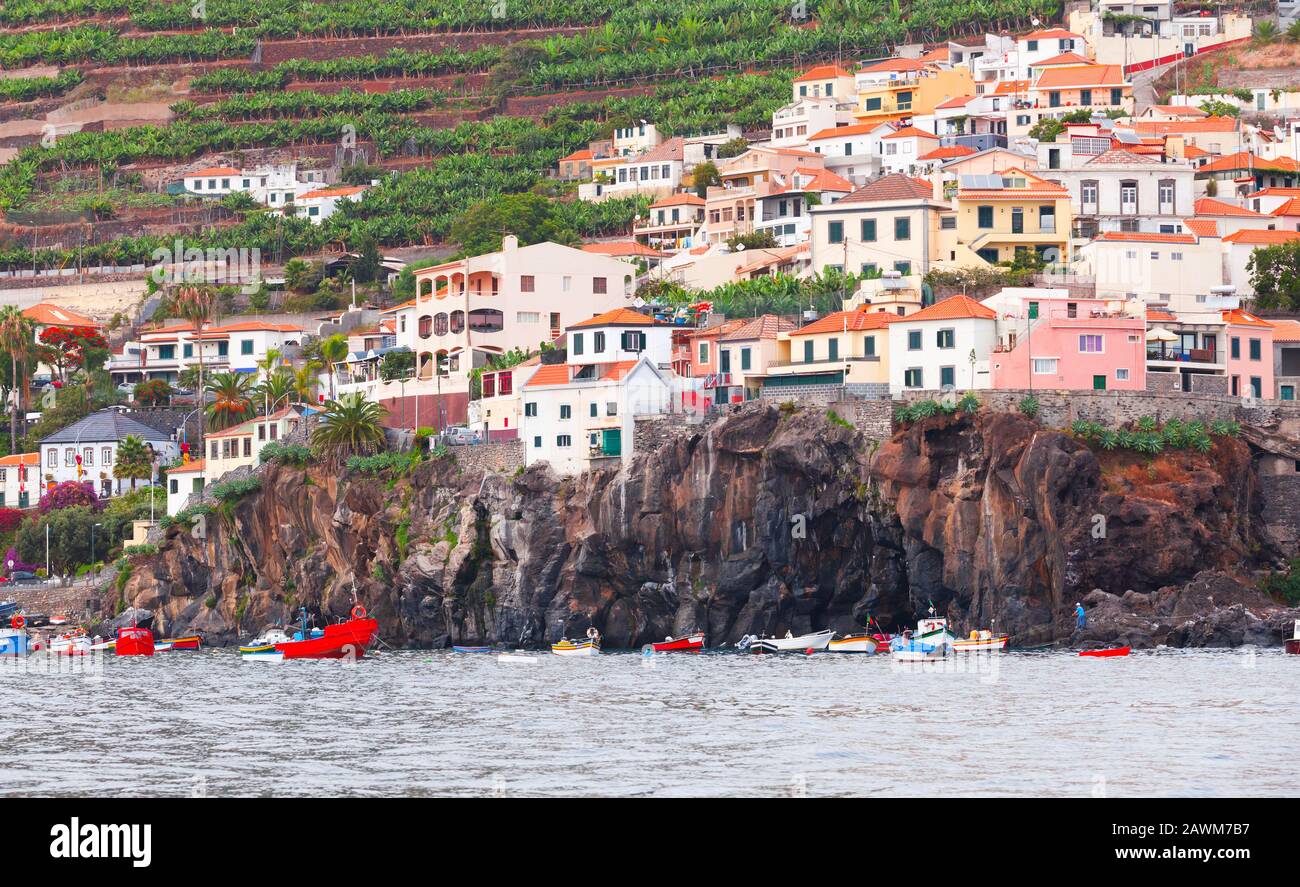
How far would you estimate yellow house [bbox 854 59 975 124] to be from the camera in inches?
6137

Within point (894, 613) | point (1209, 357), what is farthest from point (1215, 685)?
point (1209, 357)

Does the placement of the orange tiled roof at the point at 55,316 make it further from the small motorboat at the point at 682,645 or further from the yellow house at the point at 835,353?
the small motorboat at the point at 682,645

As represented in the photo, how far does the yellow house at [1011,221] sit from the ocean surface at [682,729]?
36.8 meters

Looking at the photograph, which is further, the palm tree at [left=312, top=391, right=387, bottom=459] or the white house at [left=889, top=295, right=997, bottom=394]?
the palm tree at [left=312, top=391, right=387, bottom=459]

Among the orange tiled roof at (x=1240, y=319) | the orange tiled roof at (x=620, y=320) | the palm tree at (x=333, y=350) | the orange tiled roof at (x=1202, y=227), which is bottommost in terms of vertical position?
the orange tiled roof at (x=1240, y=319)

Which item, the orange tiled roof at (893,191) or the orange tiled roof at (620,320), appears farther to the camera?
the orange tiled roof at (893,191)

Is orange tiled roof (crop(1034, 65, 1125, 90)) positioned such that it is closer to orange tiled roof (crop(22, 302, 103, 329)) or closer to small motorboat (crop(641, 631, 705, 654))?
orange tiled roof (crop(22, 302, 103, 329))

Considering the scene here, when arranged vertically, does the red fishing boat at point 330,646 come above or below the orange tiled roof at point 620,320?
below

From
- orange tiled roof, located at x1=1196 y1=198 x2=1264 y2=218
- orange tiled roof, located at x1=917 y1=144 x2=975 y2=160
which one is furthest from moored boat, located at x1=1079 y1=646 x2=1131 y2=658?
orange tiled roof, located at x1=917 y1=144 x2=975 y2=160

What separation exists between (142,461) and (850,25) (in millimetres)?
81818

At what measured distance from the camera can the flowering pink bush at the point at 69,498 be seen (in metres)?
127

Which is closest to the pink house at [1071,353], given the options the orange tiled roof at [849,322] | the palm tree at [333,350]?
the orange tiled roof at [849,322]

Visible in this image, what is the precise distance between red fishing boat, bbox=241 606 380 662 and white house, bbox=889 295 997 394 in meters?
23.3

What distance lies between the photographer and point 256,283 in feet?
530
